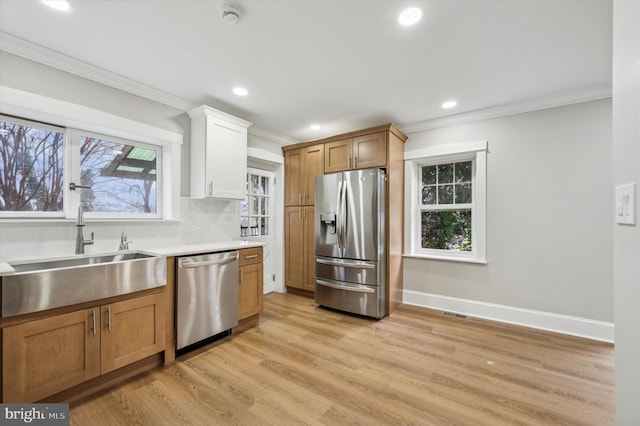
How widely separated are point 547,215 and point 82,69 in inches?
188

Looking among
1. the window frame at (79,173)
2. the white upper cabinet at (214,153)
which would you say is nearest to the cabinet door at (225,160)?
the white upper cabinet at (214,153)

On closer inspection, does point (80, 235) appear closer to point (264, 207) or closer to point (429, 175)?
point (264, 207)

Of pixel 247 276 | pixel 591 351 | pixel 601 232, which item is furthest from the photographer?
pixel 247 276

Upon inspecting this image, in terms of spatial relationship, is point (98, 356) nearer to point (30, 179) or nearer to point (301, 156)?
point (30, 179)

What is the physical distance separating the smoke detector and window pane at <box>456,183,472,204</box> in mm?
3142

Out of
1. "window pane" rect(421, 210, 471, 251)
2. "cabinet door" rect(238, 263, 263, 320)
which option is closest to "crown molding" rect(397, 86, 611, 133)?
"window pane" rect(421, 210, 471, 251)

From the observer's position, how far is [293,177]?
4.22 meters

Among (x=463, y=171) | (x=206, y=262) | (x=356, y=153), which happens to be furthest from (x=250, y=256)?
(x=463, y=171)

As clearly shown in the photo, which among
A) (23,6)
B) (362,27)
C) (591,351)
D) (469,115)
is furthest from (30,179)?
(591,351)

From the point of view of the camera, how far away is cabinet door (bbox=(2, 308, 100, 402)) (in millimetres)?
1503

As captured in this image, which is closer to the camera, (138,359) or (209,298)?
(138,359)

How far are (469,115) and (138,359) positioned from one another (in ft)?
13.9

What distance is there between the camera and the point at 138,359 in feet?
6.68

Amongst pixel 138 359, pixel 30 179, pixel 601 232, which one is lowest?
pixel 138 359
